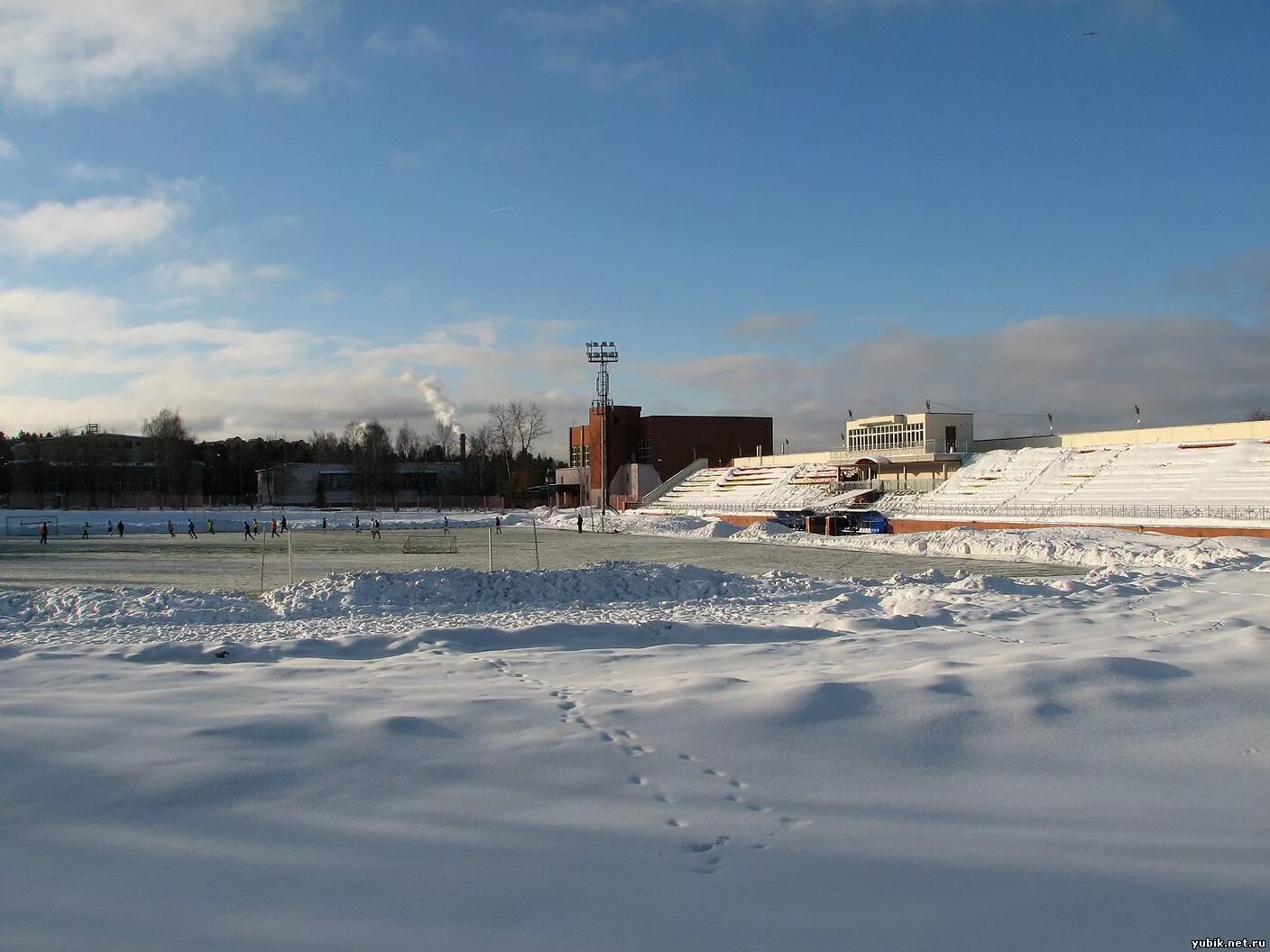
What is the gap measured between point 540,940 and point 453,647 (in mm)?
8843

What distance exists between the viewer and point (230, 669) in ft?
34.0

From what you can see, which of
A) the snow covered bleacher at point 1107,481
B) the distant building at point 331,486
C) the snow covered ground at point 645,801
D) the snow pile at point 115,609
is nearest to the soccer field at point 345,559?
the snow pile at point 115,609

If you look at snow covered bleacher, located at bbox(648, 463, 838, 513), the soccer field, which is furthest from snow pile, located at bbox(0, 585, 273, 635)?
snow covered bleacher, located at bbox(648, 463, 838, 513)

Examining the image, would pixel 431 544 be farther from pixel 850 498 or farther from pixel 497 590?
pixel 850 498

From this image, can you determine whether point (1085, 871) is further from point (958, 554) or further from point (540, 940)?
point (958, 554)

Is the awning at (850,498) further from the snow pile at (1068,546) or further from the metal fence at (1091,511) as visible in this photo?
the snow pile at (1068,546)

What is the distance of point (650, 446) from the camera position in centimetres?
8575

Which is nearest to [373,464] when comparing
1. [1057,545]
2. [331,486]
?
[331,486]

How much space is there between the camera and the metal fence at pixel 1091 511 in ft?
A: 127

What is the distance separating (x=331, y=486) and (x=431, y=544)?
72444 millimetres

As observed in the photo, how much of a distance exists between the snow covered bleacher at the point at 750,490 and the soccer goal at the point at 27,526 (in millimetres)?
40416

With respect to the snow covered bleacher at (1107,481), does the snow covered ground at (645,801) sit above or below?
below

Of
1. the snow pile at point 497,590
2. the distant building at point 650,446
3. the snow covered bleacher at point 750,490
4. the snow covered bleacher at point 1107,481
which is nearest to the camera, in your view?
the snow pile at point 497,590

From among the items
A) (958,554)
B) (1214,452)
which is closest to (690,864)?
(958,554)
